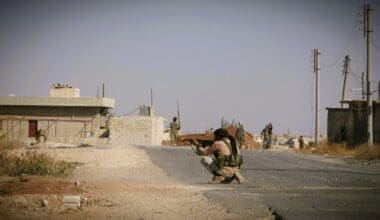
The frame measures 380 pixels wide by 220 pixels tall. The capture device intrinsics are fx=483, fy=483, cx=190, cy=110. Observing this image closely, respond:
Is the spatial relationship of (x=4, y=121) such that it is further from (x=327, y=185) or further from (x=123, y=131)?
(x=327, y=185)

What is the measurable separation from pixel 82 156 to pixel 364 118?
1983 centimetres

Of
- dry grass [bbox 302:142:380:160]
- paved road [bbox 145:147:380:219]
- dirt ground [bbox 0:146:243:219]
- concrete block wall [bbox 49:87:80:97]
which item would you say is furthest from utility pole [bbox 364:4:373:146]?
concrete block wall [bbox 49:87:80:97]

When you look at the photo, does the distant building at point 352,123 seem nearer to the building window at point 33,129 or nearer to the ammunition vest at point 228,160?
the ammunition vest at point 228,160

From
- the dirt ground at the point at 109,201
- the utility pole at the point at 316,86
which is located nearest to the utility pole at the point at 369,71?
the utility pole at the point at 316,86

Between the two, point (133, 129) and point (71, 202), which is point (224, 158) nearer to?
point (71, 202)

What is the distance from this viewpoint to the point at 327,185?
1199 cm

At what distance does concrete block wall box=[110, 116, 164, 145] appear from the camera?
3950 centimetres

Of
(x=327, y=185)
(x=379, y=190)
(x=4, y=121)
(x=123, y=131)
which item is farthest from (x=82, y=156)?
(x=4, y=121)

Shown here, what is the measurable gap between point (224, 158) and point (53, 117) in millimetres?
31784

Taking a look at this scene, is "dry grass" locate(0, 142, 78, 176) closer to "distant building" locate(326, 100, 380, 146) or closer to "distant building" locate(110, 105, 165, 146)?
"distant building" locate(326, 100, 380, 146)

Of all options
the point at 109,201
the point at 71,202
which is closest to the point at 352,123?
the point at 109,201

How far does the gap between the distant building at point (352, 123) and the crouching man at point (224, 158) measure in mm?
21660

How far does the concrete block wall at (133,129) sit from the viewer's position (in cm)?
3950

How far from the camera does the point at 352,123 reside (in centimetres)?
3331
